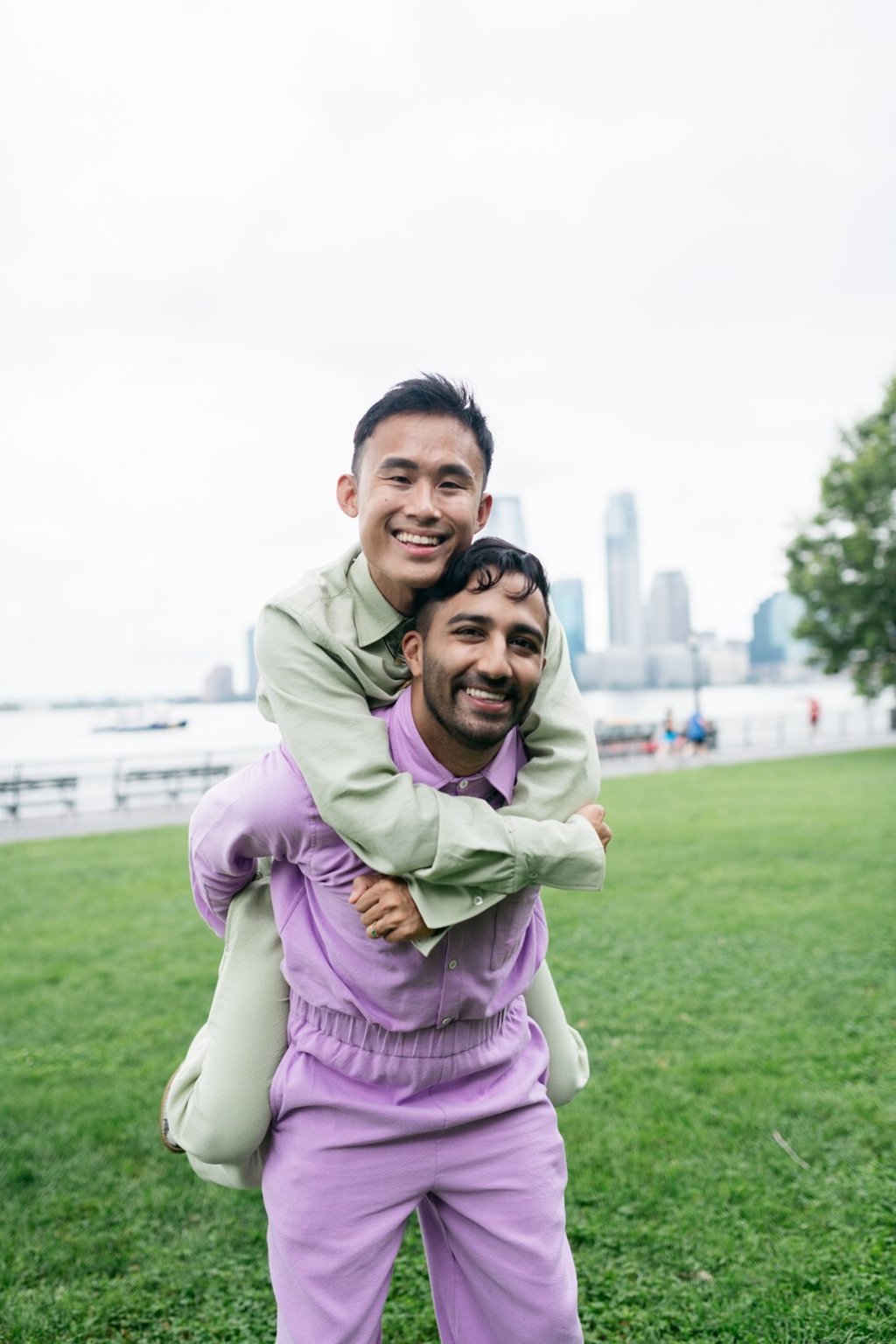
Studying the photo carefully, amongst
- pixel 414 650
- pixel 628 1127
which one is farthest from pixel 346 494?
pixel 628 1127

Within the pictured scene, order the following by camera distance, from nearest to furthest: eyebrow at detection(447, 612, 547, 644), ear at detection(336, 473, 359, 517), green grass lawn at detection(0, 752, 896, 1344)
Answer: eyebrow at detection(447, 612, 547, 644) → ear at detection(336, 473, 359, 517) → green grass lawn at detection(0, 752, 896, 1344)

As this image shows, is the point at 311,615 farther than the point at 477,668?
Yes

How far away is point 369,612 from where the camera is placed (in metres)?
2.58

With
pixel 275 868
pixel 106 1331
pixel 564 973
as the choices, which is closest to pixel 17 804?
pixel 564 973

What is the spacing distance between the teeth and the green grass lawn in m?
1.81

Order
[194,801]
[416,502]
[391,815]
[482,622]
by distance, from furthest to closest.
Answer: [194,801] < [416,502] < [482,622] < [391,815]

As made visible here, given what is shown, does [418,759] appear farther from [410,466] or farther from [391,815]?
[410,466]

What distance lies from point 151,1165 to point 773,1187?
2.87 metres

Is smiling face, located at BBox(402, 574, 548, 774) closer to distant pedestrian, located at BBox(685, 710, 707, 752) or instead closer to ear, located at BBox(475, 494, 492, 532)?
ear, located at BBox(475, 494, 492, 532)

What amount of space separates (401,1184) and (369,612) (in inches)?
52.9

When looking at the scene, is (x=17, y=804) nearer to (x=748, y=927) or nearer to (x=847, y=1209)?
(x=748, y=927)

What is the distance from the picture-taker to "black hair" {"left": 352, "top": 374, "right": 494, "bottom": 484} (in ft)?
8.29

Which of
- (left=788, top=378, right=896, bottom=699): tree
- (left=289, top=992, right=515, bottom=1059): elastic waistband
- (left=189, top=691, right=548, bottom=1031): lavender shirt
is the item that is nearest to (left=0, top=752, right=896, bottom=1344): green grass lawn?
(left=289, top=992, right=515, bottom=1059): elastic waistband

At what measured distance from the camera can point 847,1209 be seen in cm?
427
